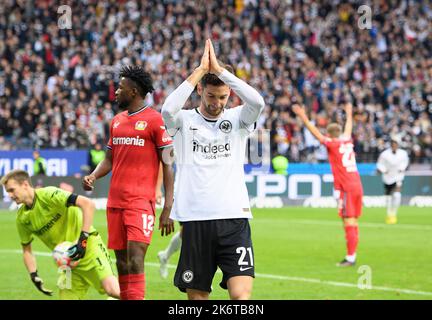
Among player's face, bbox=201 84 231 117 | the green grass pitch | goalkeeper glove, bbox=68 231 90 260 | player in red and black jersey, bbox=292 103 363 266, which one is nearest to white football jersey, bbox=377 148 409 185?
the green grass pitch

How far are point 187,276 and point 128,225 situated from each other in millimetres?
1912

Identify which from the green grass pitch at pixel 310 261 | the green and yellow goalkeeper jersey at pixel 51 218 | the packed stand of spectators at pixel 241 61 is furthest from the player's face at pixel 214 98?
the packed stand of spectators at pixel 241 61

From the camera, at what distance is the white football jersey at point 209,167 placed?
750 cm

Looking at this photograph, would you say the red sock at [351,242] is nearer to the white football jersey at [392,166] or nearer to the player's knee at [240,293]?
the player's knee at [240,293]

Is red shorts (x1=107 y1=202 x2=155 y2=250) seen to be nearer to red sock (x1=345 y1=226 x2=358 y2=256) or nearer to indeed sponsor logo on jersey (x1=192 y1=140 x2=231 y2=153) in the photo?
indeed sponsor logo on jersey (x1=192 y1=140 x2=231 y2=153)

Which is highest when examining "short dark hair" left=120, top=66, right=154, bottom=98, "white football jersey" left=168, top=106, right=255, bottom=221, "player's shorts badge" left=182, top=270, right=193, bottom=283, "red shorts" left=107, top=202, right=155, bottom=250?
"short dark hair" left=120, top=66, right=154, bottom=98

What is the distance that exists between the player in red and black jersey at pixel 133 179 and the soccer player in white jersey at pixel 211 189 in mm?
1682

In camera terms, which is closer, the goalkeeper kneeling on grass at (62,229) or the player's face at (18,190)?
the player's face at (18,190)

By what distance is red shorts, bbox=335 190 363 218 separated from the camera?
15.7 meters

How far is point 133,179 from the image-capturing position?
936 cm

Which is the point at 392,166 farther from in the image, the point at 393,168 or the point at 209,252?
the point at 209,252

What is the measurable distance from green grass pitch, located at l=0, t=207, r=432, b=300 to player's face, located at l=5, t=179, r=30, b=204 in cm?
270

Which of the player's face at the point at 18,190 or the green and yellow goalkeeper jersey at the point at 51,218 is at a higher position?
the player's face at the point at 18,190

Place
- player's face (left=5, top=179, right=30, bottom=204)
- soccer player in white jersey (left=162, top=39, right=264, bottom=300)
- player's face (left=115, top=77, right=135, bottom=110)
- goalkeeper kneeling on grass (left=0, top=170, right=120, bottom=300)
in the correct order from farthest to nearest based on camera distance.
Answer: player's face (left=115, top=77, right=135, bottom=110), goalkeeper kneeling on grass (left=0, top=170, right=120, bottom=300), player's face (left=5, top=179, right=30, bottom=204), soccer player in white jersey (left=162, top=39, right=264, bottom=300)
